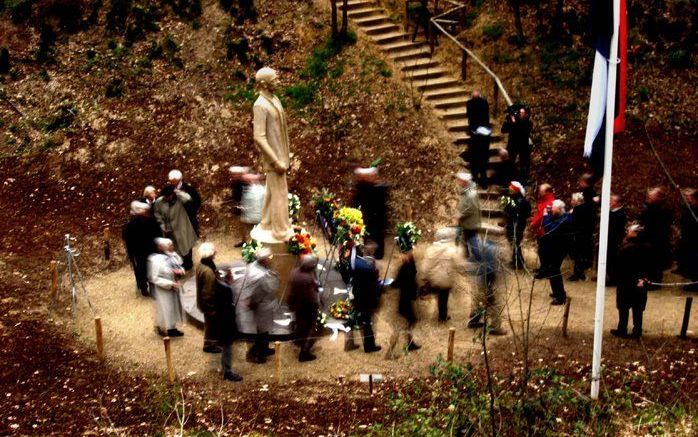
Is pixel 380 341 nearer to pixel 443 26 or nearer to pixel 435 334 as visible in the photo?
pixel 435 334

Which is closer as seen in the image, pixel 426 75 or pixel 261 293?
pixel 261 293

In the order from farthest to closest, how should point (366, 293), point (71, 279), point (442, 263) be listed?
point (71, 279)
point (442, 263)
point (366, 293)

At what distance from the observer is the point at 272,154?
41.6 feet

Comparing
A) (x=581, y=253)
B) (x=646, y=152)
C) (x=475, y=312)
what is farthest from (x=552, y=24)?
(x=475, y=312)

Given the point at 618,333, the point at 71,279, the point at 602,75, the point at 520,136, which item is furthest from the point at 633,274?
the point at 71,279

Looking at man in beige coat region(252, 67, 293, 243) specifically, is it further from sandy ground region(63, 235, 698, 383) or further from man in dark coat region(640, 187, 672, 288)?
man in dark coat region(640, 187, 672, 288)

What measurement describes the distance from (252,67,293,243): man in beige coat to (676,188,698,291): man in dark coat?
21.2 ft

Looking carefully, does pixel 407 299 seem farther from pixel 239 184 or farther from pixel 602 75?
pixel 239 184

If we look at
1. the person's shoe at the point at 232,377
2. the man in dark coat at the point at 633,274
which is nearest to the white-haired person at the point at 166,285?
the person's shoe at the point at 232,377

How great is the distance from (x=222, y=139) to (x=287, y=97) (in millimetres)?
2045

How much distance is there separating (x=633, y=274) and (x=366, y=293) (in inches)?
153

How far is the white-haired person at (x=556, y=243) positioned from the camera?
43.2ft

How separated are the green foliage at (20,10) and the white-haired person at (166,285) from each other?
1350 cm

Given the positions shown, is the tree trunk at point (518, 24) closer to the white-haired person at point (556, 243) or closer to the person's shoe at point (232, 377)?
the white-haired person at point (556, 243)
